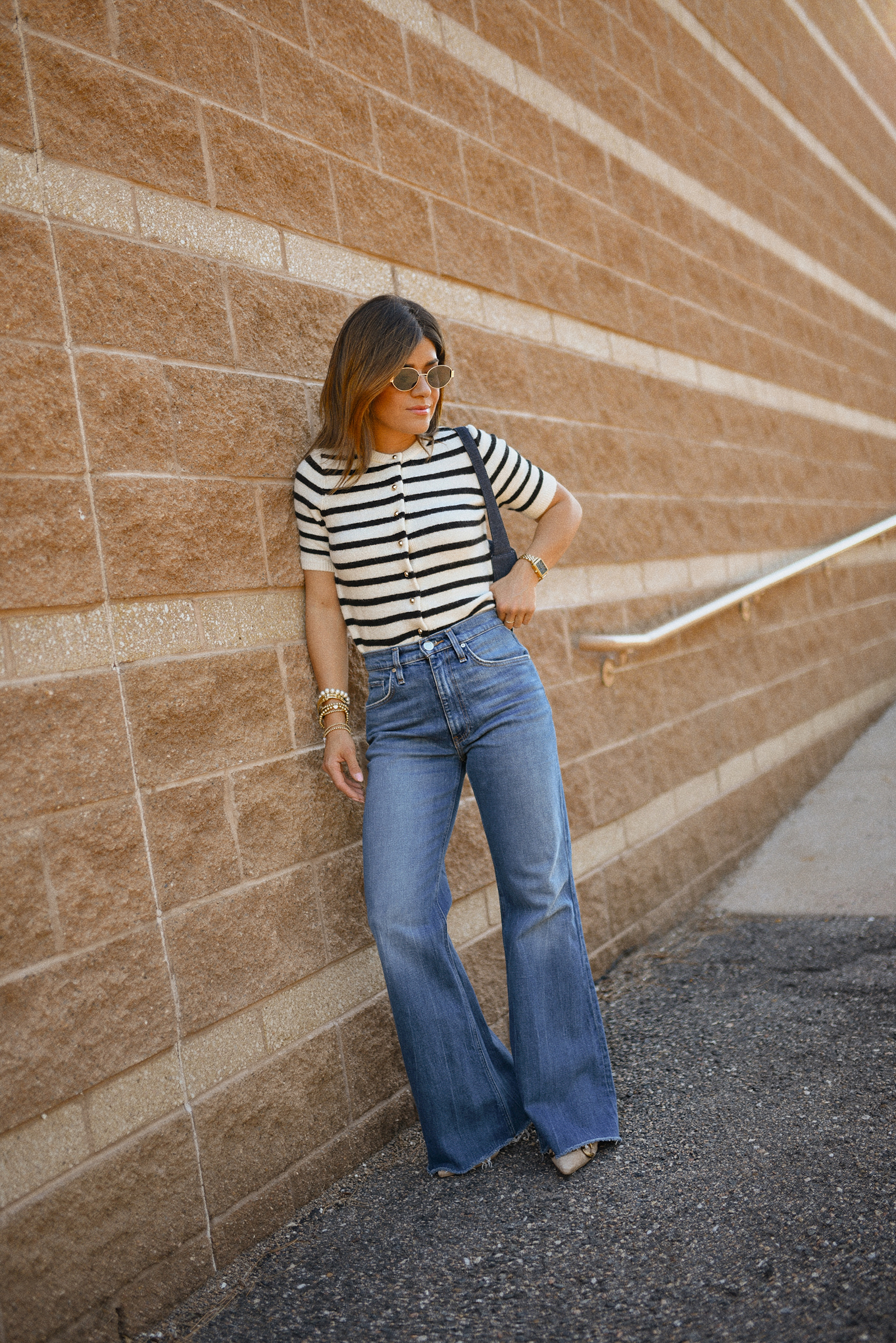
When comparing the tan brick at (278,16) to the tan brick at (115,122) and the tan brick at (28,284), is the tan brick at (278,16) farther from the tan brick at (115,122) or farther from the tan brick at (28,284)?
the tan brick at (28,284)

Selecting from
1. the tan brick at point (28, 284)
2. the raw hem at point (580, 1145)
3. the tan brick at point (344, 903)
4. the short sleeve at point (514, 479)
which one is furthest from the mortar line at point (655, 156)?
the raw hem at point (580, 1145)

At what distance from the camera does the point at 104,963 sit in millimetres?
2088

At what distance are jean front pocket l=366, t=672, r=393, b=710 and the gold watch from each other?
47 cm


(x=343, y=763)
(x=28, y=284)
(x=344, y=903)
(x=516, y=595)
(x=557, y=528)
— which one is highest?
(x=28, y=284)

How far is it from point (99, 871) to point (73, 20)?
174 centimetres

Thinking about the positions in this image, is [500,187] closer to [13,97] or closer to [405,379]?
[405,379]

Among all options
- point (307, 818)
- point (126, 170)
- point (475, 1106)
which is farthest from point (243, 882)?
point (126, 170)

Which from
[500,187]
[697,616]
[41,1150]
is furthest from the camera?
[697,616]

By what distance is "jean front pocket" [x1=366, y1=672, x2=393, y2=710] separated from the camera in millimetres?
2506

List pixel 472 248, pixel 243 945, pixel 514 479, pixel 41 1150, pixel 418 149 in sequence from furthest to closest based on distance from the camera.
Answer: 1. pixel 472 248
2. pixel 418 149
3. pixel 514 479
4. pixel 243 945
5. pixel 41 1150

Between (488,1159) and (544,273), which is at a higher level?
(544,273)

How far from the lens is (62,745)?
6.74 feet

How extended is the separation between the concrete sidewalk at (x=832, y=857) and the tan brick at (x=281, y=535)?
2640 millimetres

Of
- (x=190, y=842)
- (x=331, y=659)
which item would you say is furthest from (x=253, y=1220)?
(x=331, y=659)
